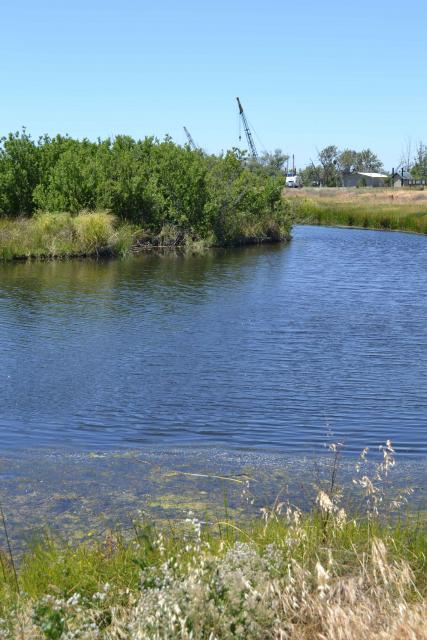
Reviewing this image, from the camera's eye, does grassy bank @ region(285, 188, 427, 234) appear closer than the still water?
No

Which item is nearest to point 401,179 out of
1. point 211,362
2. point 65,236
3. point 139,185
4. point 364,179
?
point 364,179

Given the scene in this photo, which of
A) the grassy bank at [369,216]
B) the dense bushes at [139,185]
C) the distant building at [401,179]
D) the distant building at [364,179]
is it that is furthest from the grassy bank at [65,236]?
the distant building at [364,179]

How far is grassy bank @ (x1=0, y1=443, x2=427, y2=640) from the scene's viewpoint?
4582 mm

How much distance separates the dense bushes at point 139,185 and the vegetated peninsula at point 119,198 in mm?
54

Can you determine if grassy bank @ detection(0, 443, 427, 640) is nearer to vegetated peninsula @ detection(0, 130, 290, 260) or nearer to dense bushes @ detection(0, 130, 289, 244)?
vegetated peninsula @ detection(0, 130, 290, 260)

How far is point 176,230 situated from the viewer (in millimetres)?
45062

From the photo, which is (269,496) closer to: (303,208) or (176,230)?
(176,230)

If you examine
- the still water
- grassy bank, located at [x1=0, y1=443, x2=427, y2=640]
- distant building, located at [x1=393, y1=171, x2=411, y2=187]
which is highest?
distant building, located at [x1=393, y1=171, x2=411, y2=187]

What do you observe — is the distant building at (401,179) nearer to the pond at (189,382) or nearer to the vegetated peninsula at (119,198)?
the vegetated peninsula at (119,198)

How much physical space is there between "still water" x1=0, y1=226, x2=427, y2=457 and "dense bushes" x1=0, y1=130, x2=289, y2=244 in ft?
37.7

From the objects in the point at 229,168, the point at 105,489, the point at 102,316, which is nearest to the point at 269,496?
the point at 105,489

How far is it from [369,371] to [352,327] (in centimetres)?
520

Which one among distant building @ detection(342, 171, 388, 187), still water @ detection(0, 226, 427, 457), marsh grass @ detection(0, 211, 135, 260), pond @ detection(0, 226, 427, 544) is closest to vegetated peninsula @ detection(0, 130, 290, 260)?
marsh grass @ detection(0, 211, 135, 260)

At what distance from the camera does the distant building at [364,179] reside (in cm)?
14575
